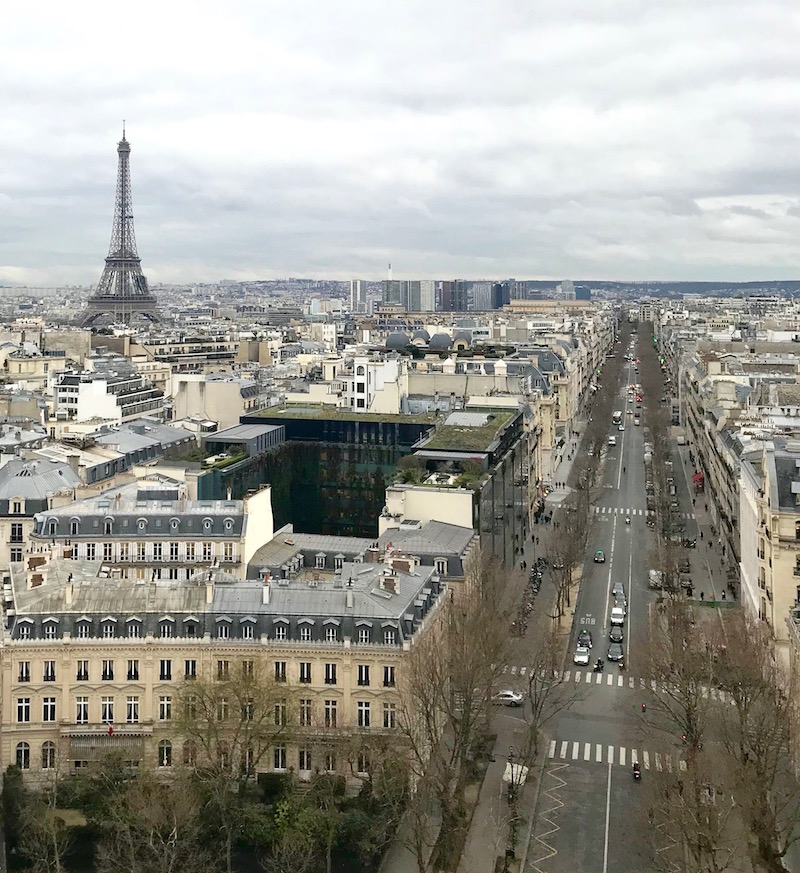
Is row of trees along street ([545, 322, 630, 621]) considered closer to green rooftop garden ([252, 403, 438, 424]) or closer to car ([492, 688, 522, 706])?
car ([492, 688, 522, 706])

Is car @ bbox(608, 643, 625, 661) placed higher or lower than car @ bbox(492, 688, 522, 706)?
higher

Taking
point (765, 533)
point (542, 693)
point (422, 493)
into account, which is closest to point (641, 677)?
point (542, 693)

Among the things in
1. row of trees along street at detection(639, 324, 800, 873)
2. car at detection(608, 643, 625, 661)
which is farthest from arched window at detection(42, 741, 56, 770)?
car at detection(608, 643, 625, 661)

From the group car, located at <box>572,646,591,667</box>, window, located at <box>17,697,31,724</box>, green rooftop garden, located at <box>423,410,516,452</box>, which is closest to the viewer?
window, located at <box>17,697,31,724</box>

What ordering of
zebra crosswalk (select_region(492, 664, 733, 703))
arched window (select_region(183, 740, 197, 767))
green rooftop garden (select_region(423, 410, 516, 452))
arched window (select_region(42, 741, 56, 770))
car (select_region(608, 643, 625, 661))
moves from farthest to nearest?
green rooftop garden (select_region(423, 410, 516, 452)) < car (select_region(608, 643, 625, 661)) < zebra crosswalk (select_region(492, 664, 733, 703)) < arched window (select_region(42, 741, 56, 770)) < arched window (select_region(183, 740, 197, 767))

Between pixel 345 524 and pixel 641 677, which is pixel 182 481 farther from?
pixel 641 677

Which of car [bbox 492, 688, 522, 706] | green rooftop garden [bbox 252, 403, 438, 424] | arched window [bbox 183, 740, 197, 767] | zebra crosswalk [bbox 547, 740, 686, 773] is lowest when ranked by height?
zebra crosswalk [bbox 547, 740, 686, 773]

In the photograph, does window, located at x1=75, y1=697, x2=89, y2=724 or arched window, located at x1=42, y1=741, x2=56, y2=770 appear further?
window, located at x1=75, y1=697, x2=89, y2=724
